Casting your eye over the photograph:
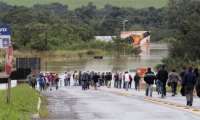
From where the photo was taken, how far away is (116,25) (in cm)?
18875

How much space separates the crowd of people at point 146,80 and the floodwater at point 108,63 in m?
49.0

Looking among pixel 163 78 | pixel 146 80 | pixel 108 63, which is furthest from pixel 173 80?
pixel 108 63

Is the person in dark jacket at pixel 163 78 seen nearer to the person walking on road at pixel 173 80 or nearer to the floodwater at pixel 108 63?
the person walking on road at pixel 173 80

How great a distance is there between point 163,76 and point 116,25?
153 metres

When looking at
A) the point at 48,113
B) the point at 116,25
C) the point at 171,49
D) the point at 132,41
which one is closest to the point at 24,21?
the point at 116,25

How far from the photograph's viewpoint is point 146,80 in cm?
3675

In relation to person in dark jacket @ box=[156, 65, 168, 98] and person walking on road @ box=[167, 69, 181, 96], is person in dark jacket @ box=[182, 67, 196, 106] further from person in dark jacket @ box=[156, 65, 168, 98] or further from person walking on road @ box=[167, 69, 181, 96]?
person walking on road @ box=[167, 69, 181, 96]

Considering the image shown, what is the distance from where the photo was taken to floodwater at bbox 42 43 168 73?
4873 inches

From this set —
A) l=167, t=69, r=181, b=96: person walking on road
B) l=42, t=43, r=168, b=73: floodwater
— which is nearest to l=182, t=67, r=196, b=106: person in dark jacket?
l=167, t=69, r=181, b=96: person walking on road

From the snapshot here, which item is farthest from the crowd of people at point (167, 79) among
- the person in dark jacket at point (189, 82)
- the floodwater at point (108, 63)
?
the floodwater at point (108, 63)

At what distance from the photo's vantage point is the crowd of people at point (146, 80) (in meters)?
27.7

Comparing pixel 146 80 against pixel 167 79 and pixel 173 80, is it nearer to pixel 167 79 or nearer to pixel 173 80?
pixel 167 79

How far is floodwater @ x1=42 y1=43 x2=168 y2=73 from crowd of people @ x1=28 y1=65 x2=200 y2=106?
161 feet

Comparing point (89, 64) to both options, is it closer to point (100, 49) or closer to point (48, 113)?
point (100, 49)
